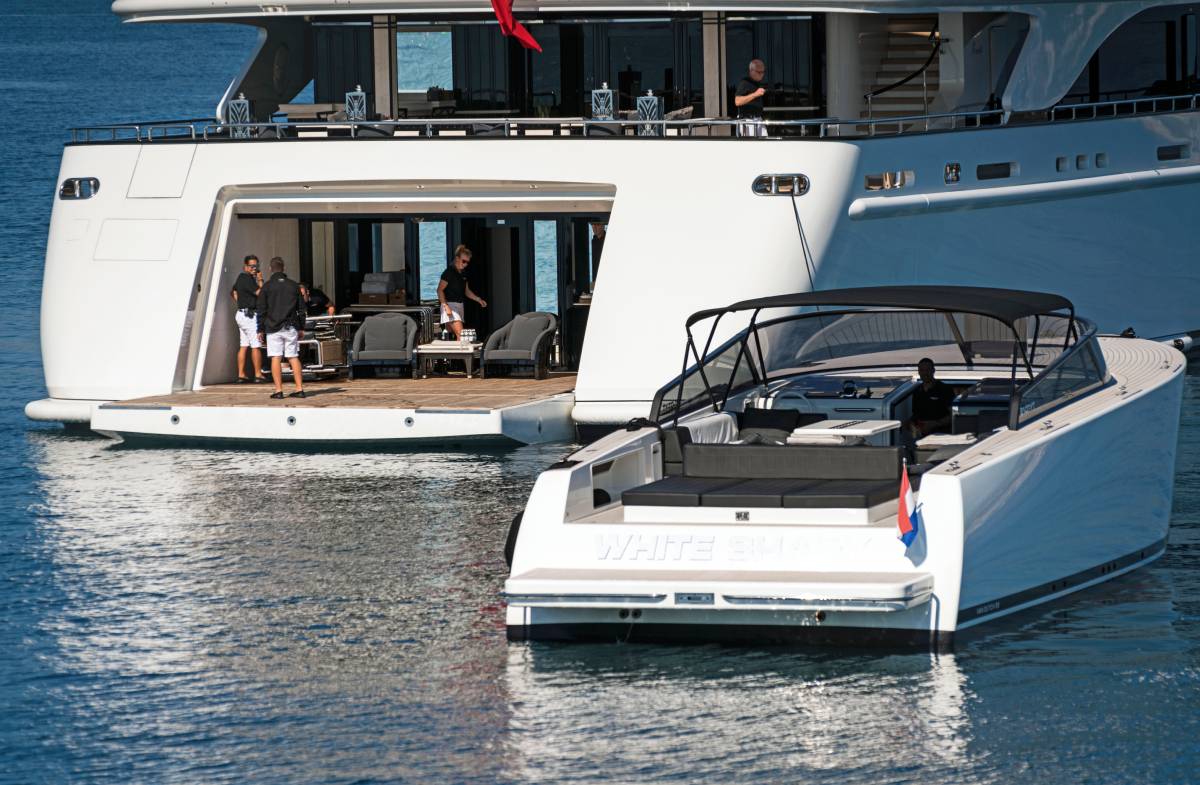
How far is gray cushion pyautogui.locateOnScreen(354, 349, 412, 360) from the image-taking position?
1981 cm

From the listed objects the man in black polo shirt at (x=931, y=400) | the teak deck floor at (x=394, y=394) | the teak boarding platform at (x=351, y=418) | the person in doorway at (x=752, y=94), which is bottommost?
the teak boarding platform at (x=351, y=418)

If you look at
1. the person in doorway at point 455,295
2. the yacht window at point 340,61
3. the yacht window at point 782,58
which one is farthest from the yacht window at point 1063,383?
the yacht window at point 340,61

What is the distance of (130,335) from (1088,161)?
9.26m

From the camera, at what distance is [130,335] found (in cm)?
1886

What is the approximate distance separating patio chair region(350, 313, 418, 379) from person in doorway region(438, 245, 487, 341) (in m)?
0.45

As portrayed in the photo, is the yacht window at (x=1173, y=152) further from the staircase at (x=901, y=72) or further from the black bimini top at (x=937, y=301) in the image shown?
the black bimini top at (x=937, y=301)

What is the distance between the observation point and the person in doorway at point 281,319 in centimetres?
1856

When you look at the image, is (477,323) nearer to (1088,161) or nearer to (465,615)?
(1088,161)

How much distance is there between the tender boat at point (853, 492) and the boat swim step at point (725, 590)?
10 millimetres

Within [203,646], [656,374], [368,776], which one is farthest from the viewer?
[656,374]

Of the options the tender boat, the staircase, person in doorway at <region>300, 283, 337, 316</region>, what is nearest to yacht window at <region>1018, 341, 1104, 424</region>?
the tender boat

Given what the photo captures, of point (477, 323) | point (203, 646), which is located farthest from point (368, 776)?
point (477, 323)

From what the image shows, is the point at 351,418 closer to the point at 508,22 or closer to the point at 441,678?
the point at 508,22


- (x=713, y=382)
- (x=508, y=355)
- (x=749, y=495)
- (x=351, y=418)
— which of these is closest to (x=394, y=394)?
(x=351, y=418)
